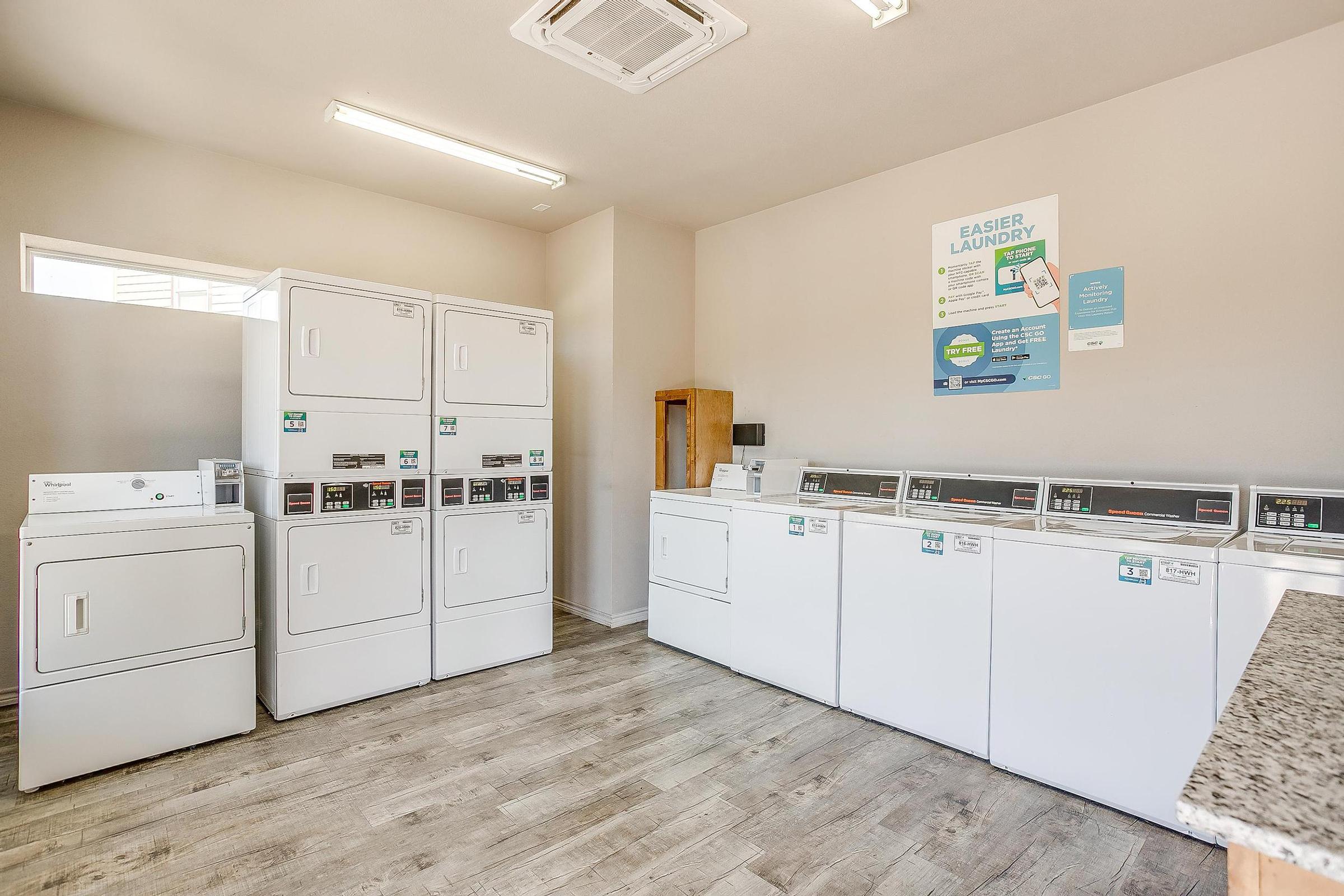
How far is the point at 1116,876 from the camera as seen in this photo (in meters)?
1.99

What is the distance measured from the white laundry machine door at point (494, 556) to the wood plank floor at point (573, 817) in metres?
0.68

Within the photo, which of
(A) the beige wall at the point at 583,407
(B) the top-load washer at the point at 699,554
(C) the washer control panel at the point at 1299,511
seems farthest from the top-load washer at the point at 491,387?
(C) the washer control panel at the point at 1299,511

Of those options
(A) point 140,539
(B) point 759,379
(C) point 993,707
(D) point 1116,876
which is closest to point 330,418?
(A) point 140,539

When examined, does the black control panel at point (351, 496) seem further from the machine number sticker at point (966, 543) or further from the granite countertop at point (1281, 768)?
the granite countertop at point (1281, 768)

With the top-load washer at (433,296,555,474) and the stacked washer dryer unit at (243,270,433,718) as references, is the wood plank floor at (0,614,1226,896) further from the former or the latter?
the top-load washer at (433,296,555,474)

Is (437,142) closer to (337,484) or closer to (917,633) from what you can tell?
(337,484)

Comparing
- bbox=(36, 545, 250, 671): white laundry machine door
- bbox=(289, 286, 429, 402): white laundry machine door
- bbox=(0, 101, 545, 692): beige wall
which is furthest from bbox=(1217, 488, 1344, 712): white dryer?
bbox=(0, 101, 545, 692): beige wall

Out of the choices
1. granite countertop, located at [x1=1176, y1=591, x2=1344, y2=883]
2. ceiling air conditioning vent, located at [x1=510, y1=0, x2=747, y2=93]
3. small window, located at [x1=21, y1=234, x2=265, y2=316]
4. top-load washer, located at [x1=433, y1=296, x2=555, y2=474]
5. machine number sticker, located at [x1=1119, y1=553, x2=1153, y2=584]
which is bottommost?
machine number sticker, located at [x1=1119, y1=553, x2=1153, y2=584]

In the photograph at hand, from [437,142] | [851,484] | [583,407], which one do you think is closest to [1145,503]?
[851,484]

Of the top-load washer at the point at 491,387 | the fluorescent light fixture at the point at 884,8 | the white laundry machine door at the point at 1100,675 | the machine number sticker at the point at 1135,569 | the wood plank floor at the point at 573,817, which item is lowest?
the wood plank floor at the point at 573,817

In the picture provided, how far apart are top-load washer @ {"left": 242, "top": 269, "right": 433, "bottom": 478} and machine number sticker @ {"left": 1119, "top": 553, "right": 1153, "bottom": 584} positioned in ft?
10.2

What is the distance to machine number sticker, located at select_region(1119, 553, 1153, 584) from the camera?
225 cm

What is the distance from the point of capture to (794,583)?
336 cm

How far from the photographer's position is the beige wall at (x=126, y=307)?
3.17m
